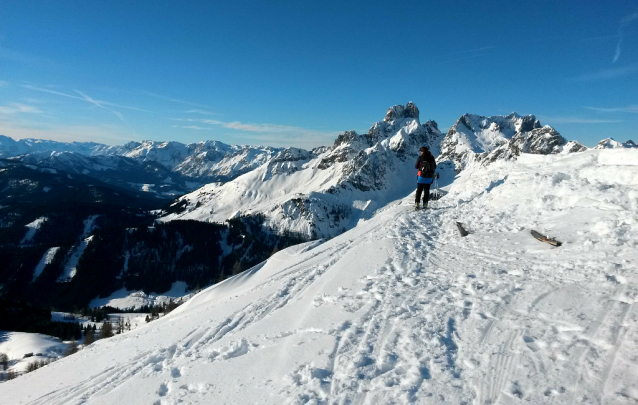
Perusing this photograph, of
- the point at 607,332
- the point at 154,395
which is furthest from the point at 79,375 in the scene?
the point at 607,332

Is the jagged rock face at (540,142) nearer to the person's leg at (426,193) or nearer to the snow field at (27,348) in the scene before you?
the person's leg at (426,193)

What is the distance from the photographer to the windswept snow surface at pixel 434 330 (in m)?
5.21

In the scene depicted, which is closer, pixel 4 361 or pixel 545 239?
pixel 545 239

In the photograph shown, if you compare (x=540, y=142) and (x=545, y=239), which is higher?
(x=540, y=142)

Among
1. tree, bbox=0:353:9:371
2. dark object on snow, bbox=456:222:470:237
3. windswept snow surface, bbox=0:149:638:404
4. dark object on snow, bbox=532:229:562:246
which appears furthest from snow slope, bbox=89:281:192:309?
dark object on snow, bbox=532:229:562:246

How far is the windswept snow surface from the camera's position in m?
5.21

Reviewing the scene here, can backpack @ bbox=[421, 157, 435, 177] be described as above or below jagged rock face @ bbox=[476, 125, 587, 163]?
below

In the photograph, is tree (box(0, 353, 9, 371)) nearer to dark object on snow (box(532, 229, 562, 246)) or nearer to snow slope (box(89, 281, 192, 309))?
snow slope (box(89, 281, 192, 309))

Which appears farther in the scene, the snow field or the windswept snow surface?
the snow field

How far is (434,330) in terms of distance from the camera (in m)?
6.71

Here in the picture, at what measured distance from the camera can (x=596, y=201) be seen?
12.2 meters

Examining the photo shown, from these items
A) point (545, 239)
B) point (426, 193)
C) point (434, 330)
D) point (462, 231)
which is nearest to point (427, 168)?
point (426, 193)

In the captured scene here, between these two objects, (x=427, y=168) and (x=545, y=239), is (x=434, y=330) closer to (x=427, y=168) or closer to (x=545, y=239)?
(x=545, y=239)

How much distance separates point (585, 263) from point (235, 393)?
927cm
